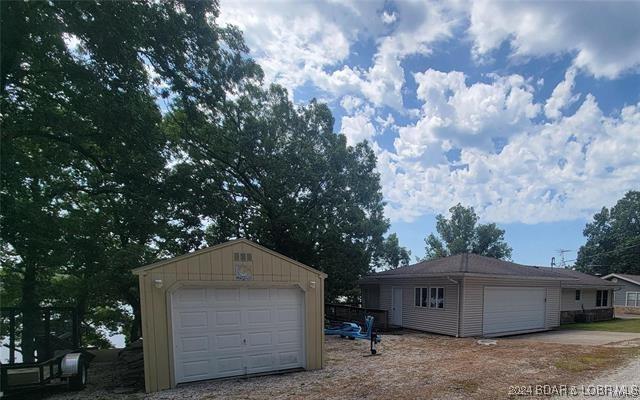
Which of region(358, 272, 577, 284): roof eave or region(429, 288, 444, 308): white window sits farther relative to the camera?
region(429, 288, 444, 308): white window

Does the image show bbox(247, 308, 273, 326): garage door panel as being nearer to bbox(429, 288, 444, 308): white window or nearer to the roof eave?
the roof eave

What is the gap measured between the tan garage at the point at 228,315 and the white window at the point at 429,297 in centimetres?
761

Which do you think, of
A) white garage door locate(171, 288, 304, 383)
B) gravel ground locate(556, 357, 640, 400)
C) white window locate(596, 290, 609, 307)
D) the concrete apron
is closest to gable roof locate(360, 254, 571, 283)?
the concrete apron

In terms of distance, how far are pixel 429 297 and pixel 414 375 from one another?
25.8 feet

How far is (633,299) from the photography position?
29031mm

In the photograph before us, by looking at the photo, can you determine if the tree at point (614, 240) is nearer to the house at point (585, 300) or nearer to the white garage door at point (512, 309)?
the house at point (585, 300)

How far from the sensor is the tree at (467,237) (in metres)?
38.4

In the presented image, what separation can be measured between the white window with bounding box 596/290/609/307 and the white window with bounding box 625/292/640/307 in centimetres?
659

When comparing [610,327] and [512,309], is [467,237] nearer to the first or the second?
[610,327]

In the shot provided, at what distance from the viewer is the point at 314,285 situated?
32.1 ft

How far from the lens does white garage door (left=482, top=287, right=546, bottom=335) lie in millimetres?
15227

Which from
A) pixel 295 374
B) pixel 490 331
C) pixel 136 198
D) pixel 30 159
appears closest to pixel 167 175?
pixel 136 198

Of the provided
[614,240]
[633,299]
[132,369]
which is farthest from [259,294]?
[614,240]

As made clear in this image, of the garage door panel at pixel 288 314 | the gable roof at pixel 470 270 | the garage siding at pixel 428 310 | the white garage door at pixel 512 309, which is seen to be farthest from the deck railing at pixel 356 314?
the garage door panel at pixel 288 314
